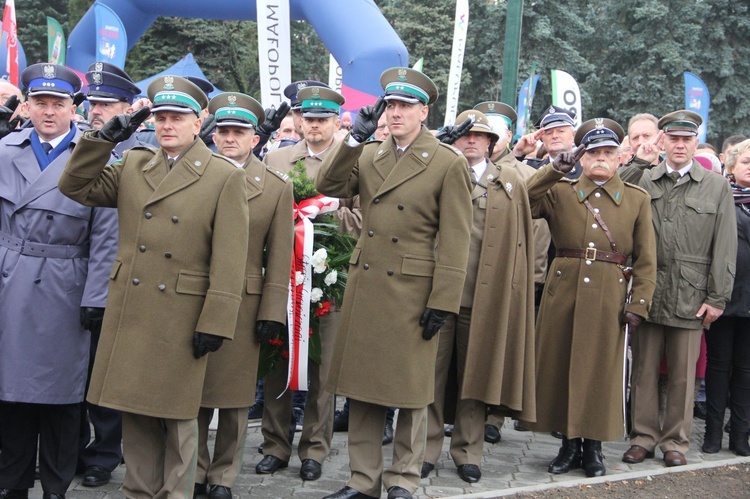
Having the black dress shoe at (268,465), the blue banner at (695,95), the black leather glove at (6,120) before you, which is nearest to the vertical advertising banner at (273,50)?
the black leather glove at (6,120)

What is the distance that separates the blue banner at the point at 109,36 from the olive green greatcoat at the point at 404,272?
10.7 meters

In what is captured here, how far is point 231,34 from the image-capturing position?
31.0 meters

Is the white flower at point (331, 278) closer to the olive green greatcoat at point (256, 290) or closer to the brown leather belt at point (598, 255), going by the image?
the olive green greatcoat at point (256, 290)

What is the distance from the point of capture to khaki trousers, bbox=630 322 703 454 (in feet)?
23.1

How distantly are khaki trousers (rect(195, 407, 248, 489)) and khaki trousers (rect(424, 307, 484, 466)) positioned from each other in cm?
136

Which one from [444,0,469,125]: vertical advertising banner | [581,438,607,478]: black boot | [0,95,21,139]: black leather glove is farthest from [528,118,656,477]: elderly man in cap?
[444,0,469,125]: vertical advertising banner

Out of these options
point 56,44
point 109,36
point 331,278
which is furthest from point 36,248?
point 56,44

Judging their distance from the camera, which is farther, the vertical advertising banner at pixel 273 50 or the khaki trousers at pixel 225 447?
the vertical advertising banner at pixel 273 50

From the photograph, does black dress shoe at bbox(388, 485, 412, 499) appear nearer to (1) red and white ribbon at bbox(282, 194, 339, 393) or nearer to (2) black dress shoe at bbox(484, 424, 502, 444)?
(1) red and white ribbon at bbox(282, 194, 339, 393)

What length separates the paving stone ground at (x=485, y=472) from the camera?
231 inches

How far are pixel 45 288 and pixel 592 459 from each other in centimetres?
373

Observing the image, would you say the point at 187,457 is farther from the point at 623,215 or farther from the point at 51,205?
the point at 623,215

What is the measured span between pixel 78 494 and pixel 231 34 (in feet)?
88.1

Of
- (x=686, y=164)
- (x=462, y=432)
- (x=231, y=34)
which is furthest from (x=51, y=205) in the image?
(x=231, y=34)
